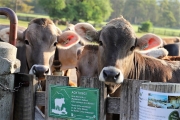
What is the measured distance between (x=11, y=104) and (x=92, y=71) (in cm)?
240

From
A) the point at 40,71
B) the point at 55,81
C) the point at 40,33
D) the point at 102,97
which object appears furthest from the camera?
the point at 40,33

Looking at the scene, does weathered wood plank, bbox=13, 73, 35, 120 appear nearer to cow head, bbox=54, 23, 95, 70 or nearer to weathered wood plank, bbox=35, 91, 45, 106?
weathered wood plank, bbox=35, 91, 45, 106

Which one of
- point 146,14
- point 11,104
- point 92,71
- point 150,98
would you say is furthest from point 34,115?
point 146,14

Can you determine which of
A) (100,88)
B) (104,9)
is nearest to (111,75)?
(100,88)

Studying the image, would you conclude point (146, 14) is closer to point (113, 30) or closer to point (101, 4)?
point (101, 4)

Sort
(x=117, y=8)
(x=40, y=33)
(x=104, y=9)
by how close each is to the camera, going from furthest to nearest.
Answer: (x=117, y=8) < (x=104, y=9) < (x=40, y=33)

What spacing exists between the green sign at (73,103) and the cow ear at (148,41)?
6.31 ft

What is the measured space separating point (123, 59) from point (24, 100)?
5.23ft

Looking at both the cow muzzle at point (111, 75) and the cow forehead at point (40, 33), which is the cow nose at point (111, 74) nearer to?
the cow muzzle at point (111, 75)

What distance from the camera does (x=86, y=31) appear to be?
19.3 ft

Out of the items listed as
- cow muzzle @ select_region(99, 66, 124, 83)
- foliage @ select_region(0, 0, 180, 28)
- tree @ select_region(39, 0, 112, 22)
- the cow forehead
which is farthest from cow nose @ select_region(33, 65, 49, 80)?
tree @ select_region(39, 0, 112, 22)

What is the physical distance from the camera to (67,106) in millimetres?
3895

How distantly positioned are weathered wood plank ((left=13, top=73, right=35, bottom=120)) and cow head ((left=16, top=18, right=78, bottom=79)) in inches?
51.4

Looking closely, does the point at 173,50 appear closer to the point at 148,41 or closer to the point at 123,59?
the point at 148,41
